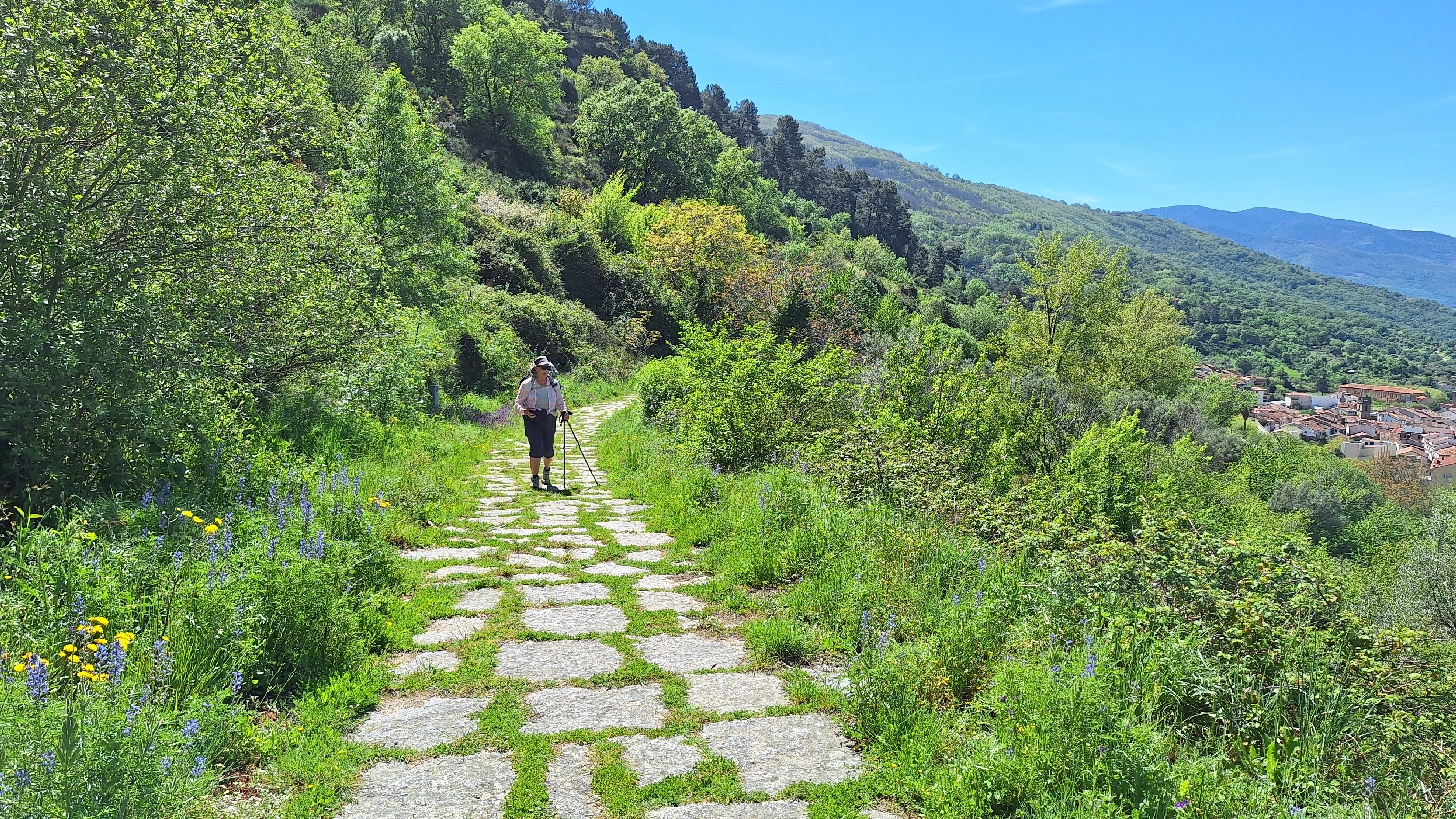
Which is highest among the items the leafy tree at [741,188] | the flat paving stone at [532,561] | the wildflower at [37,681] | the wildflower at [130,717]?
the leafy tree at [741,188]

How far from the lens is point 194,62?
653 centimetres

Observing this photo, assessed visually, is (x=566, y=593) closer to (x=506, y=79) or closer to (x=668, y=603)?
(x=668, y=603)

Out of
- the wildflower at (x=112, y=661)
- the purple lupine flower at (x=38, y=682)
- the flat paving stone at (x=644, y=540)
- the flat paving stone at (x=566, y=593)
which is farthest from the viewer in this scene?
the flat paving stone at (x=644, y=540)

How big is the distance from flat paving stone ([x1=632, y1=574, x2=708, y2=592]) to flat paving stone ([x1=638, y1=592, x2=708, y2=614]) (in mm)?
126

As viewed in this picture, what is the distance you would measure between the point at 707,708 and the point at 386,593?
7.98ft

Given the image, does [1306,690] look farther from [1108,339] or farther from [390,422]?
[1108,339]

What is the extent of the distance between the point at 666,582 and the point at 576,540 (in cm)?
158

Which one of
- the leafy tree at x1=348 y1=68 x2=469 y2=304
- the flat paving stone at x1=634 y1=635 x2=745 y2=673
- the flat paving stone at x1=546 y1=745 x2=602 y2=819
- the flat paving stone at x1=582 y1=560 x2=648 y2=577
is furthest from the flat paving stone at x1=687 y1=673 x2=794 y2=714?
the leafy tree at x1=348 y1=68 x2=469 y2=304

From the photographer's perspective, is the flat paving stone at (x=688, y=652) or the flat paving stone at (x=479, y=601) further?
the flat paving stone at (x=479, y=601)

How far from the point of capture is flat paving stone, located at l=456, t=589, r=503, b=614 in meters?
5.01

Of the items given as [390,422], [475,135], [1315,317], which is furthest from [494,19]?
[1315,317]

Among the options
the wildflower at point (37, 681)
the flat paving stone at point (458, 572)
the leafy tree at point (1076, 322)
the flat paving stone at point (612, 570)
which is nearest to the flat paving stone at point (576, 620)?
the flat paving stone at point (612, 570)

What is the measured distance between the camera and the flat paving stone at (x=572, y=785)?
282cm

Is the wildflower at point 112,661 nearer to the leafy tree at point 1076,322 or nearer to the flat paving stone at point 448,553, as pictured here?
the flat paving stone at point 448,553
